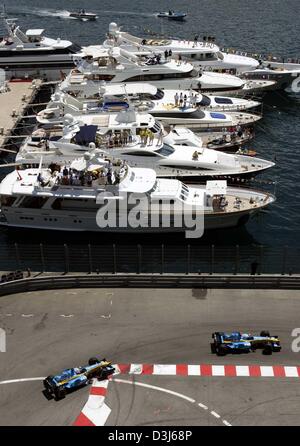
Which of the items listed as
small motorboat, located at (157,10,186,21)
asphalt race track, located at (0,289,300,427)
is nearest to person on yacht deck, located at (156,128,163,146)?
asphalt race track, located at (0,289,300,427)

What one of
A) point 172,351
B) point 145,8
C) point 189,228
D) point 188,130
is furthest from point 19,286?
point 145,8

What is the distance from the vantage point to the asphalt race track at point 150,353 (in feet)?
62.4

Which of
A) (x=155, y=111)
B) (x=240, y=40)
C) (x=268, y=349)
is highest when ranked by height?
(x=155, y=111)

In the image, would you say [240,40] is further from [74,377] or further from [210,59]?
[74,377]

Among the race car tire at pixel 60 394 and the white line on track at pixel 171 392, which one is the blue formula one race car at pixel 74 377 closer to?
the race car tire at pixel 60 394

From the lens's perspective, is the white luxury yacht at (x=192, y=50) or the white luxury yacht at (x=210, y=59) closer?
the white luxury yacht at (x=192, y=50)

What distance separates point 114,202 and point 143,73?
87.0ft

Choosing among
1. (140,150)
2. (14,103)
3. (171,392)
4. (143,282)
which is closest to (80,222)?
(140,150)

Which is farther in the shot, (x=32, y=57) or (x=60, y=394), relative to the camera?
(x=32, y=57)

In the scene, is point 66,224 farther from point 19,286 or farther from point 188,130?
point 188,130

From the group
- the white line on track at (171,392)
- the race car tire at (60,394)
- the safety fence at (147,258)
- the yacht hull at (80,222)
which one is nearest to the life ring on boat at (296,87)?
the yacht hull at (80,222)

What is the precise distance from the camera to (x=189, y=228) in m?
35.5

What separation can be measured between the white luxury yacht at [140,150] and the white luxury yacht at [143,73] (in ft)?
43.5

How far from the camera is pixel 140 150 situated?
3981 cm
